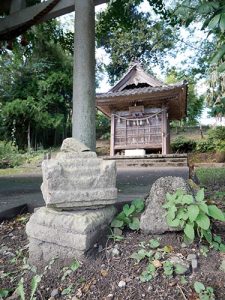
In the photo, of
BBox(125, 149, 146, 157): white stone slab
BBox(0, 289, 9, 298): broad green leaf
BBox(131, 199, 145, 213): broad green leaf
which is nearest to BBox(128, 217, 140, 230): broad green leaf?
BBox(131, 199, 145, 213): broad green leaf

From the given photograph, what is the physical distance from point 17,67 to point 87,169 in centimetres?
1637

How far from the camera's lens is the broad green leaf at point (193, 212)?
4.92ft

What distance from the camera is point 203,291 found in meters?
1.30

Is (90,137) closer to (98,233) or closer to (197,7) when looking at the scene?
(98,233)

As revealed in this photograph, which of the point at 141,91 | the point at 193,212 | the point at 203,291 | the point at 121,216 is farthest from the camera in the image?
the point at 141,91

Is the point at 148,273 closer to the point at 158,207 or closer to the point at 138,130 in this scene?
the point at 158,207

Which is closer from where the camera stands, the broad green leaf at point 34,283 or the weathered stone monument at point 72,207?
the broad green leaf at point 34,283

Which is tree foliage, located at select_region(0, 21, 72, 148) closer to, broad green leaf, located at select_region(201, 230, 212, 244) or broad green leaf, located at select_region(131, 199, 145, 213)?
broad green leaf, located at select_region(131, 199, 145, 213)

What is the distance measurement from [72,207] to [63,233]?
161 mm

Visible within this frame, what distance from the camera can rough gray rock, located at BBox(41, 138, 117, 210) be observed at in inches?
64.1

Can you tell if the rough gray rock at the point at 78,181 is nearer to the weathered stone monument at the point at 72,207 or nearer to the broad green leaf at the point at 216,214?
the weathered stone monument at the point at 72,207

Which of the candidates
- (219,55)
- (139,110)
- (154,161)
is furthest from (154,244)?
(139,110)

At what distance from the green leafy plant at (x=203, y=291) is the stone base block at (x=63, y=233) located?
1.86ft

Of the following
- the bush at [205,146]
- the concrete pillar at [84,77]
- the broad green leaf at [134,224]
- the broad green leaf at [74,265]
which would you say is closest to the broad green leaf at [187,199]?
the broad green leaf at [134,224]
